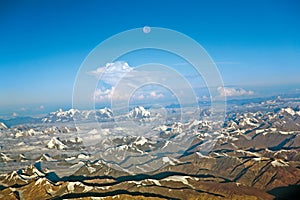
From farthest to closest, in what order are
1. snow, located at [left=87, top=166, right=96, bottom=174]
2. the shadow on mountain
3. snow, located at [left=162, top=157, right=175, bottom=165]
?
snow, located at [left=162, top=157, right=175, bottom=165], snow, located at [left=87, top=166, right=96, bottom=174], the shadow on mountain

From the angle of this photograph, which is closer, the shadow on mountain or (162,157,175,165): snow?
the shadow on mountain

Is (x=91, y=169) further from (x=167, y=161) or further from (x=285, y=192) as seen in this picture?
(x=285, y=192)

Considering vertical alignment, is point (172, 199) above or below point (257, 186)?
above

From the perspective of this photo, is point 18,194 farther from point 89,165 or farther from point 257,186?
point 257,186

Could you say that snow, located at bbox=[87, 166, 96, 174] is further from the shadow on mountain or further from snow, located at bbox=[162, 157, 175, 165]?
the shadow on mountain

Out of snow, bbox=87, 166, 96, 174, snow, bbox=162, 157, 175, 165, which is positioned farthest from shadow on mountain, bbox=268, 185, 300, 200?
snow, bbox=87, 166, 96, 174

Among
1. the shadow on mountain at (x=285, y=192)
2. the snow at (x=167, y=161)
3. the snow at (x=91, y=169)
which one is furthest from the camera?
the snow at (x=167, y=161)

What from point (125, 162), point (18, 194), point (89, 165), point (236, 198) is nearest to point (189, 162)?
point (125, 162)

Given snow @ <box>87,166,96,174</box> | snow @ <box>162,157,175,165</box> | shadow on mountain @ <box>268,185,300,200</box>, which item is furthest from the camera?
snow @ <box>162,157,175,165</box>

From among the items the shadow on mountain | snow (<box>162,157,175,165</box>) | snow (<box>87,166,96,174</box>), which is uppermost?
snow (<box>162,157,175,165</box>)

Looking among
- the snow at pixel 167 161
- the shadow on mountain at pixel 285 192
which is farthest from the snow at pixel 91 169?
the shadow on mountain at pixel 285 192

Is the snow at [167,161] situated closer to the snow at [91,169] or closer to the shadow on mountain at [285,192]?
the snow at [91,169]
